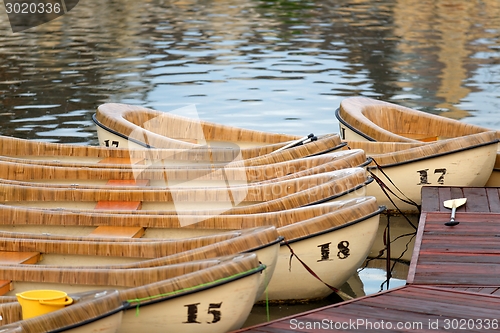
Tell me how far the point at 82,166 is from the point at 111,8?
73.3 feet

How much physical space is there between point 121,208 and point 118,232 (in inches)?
23.0

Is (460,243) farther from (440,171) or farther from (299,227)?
(440,171)

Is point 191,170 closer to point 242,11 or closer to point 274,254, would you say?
point 274,254

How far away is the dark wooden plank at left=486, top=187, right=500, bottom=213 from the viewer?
7.79 metres

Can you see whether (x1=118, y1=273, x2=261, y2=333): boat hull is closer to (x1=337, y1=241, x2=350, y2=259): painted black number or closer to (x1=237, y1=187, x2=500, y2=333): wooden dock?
(x1=237, y1=187, x2=500, y2=333): wooden dock

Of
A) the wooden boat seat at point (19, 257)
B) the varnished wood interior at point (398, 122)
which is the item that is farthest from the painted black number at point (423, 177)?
the wooden boat seat at point (19, 257)

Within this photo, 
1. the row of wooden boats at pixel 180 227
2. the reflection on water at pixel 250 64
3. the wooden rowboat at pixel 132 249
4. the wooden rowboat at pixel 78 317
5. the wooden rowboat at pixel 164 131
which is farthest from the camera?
the reflection on water at pixel 250 64

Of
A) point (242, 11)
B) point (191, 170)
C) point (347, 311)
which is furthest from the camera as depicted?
point (242, 11)

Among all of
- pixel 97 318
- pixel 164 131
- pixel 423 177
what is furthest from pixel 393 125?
pixel 97 318

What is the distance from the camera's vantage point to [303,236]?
6.23 m

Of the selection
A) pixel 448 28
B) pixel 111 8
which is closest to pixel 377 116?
pixel 448 28

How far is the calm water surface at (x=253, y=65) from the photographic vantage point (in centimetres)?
1451

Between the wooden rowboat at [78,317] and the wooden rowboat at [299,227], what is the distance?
5.14 ft

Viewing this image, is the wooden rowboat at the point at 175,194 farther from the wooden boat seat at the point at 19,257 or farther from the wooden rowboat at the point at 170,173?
the wooden boat seat at the point at 19,257
